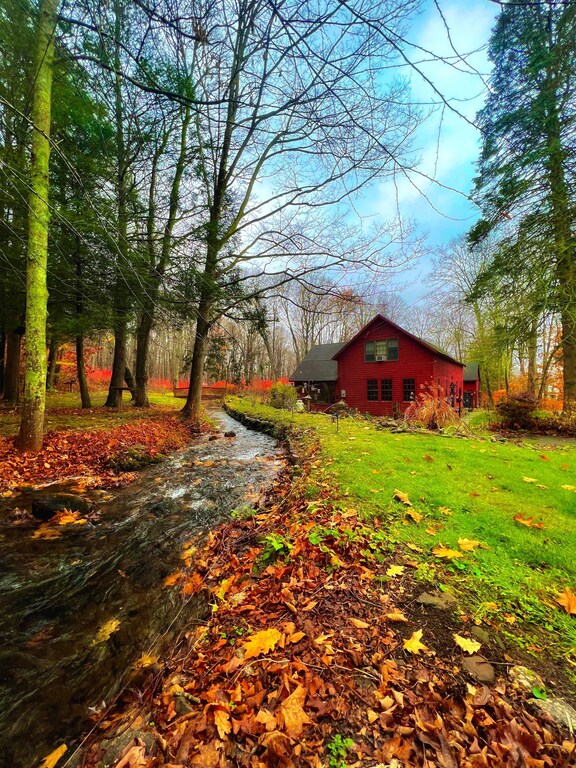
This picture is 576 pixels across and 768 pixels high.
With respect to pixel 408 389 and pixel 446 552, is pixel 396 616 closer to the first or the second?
pixel 446 552

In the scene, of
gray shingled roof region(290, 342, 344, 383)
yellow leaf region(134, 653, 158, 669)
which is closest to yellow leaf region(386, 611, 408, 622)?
yellow leaf region(134, 653, 158, 669)

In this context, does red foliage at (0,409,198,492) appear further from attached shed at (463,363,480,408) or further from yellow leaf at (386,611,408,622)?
attached shed at (463,363,480,408)

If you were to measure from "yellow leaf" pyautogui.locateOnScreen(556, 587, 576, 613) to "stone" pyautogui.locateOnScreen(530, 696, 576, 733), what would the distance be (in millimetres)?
787

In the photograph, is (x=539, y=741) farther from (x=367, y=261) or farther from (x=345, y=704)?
→ (x=367, y=261)

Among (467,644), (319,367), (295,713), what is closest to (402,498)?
(467,644)

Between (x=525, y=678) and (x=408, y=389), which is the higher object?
(x=408, y=389)

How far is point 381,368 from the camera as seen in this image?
830 inches

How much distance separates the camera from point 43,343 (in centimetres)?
641

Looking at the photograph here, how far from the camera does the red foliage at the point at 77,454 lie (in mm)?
5711

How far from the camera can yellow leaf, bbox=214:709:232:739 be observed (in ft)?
5.15

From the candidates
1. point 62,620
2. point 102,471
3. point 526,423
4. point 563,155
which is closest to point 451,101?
point 62,620

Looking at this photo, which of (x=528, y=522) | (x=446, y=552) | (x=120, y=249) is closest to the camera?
(x=446, y=552)

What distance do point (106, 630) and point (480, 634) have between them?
292 centimetres

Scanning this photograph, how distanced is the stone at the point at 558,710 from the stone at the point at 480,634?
375 mm
